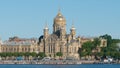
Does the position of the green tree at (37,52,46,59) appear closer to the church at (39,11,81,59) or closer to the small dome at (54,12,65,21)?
the church at (39,11,81,59)

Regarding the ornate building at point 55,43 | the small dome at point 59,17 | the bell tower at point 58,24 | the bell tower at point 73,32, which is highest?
the small dome at point 59,17

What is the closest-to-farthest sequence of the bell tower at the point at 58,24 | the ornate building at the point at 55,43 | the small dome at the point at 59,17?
the ornate building at the point at 55,43 < the bell tower at the point at 58,24 < the small dome at the point at 59,17

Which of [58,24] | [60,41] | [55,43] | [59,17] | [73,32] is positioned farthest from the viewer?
[59,17]

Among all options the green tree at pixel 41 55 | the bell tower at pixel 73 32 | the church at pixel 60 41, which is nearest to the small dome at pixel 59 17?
the church at pixel 60 41

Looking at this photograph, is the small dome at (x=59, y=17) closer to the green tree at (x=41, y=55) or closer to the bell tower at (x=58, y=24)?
the bell tower at (x=58, y=24)

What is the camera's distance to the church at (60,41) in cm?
12675

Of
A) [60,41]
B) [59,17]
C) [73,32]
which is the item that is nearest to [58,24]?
[59,17]

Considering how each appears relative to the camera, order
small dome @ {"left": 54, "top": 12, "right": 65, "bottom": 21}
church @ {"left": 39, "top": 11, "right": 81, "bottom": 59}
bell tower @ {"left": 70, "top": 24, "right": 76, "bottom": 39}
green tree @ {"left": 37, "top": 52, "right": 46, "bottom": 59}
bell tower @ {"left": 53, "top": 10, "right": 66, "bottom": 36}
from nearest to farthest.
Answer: green tree @ {"left": 37, "top": 52, "right": 46, "bottom": 59}
church @ {"left": 39, "top": 11, "right": 81, "bottom": 59}
bell tower @ {"left": 70, "top": 24, "right": 76, "bottom": 39}
bell tower @ {"left": 53, "top": 10, "right": 66, "bottom": 36}
small dome @ {"left": 54, "top": 12, "right": 65, "bottom": 21}

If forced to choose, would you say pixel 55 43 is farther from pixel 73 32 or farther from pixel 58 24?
pixel 58 24

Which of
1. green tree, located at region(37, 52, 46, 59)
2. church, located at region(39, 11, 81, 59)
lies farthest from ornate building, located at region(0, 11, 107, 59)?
green tree, located at region(37, 52, 46, 59)

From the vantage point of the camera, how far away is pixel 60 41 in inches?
5032

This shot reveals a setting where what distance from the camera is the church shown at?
416 feet

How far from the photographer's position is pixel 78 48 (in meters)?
128

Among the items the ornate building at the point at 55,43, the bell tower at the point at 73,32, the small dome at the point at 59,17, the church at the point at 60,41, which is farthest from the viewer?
the small dome at the point at 59,17
